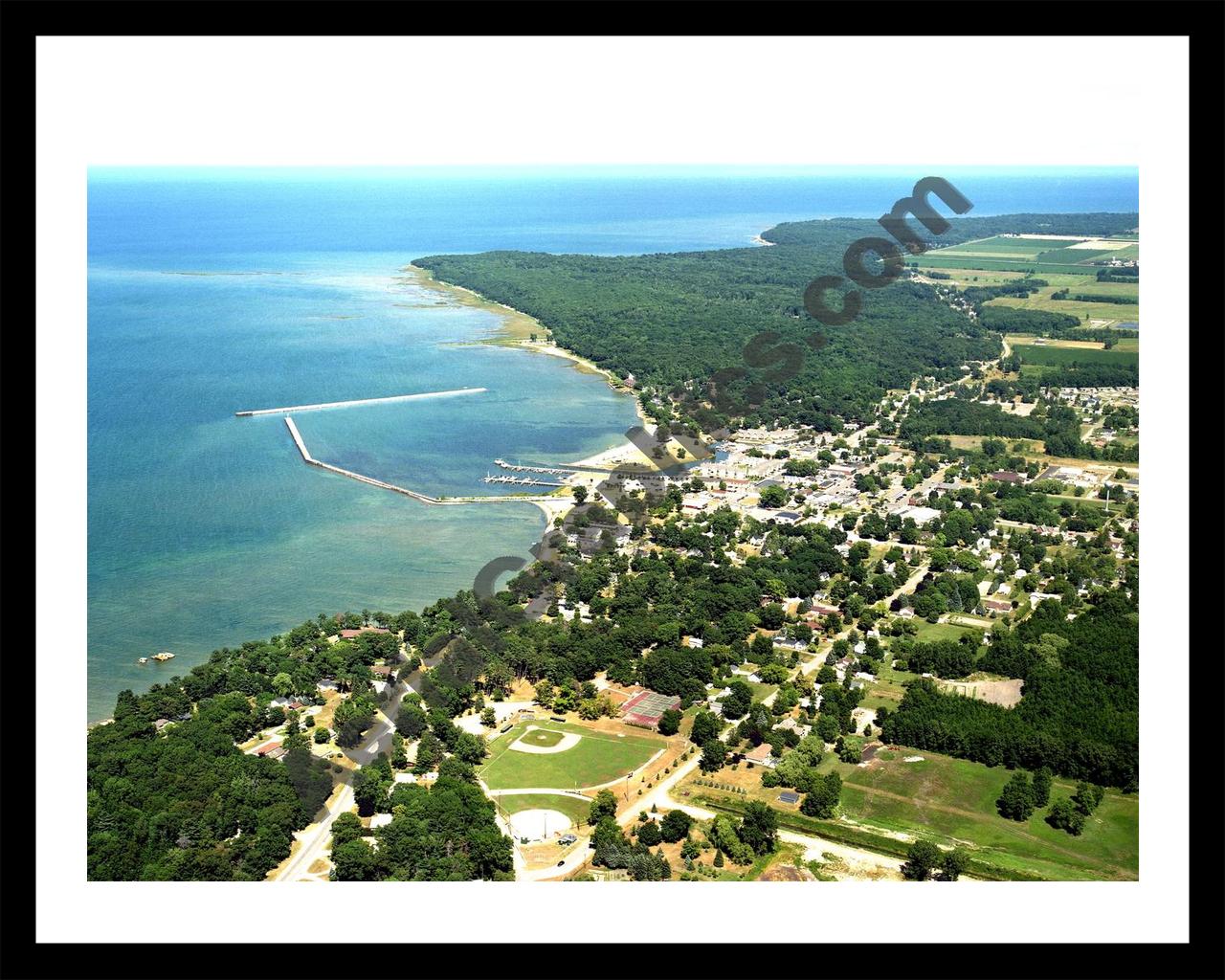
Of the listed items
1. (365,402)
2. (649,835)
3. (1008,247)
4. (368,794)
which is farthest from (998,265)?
(368,794)

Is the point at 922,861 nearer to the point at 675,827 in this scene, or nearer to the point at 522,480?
the point at 675,827

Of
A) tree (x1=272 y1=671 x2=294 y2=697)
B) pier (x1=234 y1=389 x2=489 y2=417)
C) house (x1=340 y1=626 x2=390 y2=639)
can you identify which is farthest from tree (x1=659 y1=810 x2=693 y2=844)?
pier (x1=234 y1=389 x2=489 y2=417)

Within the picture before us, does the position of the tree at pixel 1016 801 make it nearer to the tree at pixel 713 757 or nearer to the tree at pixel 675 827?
the tree at pixel 713 757

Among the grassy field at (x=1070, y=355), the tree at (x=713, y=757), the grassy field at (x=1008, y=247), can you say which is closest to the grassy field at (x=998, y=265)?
the grassy field at (x=1008, y=247)

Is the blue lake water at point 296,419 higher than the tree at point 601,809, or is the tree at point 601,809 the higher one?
the blue lake water at point 296,419
